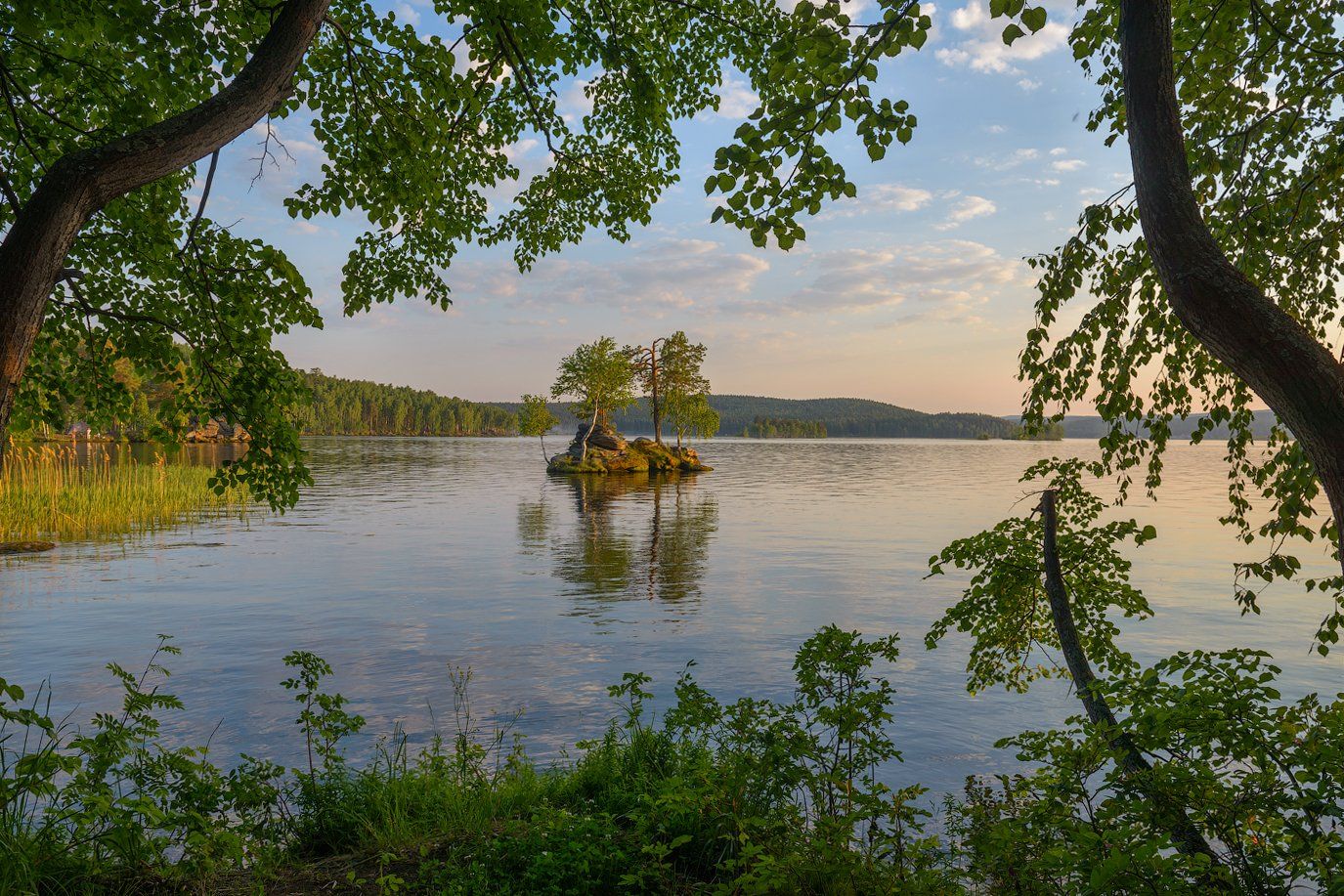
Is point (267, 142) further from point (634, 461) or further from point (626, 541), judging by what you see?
point (634, 461)

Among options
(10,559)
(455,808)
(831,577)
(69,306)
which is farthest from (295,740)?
(10,559)

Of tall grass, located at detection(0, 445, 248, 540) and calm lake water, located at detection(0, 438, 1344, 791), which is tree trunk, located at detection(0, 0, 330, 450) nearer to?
calm lake water, located at detection(0, 438, 1344, 791)

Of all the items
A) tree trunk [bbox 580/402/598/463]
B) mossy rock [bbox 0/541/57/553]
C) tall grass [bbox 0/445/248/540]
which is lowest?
mossy rock [bbox 0/541/57/553]

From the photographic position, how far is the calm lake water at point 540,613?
33.5 ft

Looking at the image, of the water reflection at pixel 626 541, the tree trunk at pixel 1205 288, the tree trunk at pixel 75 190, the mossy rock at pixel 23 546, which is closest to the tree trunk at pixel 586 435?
the water reflection at pixel 626 541

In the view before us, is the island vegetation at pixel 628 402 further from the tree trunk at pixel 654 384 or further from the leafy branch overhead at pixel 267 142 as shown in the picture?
the leafy branch overhead at pixel 267 142

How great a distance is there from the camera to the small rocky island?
60094 mm

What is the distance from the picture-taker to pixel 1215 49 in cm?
575

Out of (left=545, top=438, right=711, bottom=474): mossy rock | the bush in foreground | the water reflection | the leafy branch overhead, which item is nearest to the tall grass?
the water reflection

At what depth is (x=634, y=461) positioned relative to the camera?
62.3 metres

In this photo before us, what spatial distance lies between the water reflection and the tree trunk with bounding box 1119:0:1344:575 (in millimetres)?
13569

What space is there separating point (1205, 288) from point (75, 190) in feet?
19.2

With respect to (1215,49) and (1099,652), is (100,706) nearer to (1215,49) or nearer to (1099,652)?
(1099,652)

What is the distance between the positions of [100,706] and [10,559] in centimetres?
1393
